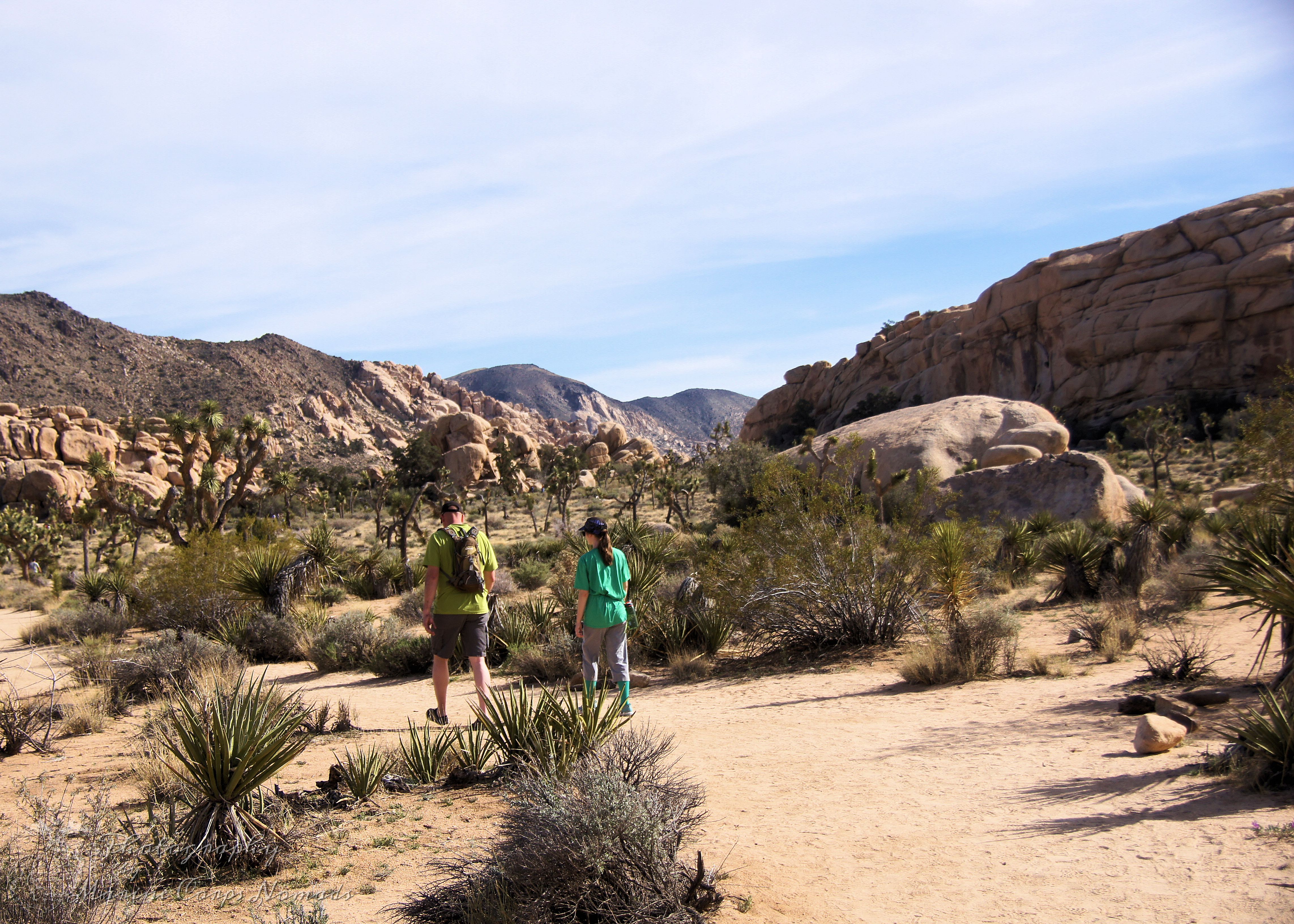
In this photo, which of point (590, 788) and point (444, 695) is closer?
point (590, 788)

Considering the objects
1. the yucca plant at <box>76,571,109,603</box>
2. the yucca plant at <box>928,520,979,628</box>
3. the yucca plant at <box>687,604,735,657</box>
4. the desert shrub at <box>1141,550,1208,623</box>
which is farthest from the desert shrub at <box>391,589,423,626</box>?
the desert shrub at <box>1141,550,1208,623</box>

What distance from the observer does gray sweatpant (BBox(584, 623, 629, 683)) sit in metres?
7.71

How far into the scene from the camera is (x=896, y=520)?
40.0 feet

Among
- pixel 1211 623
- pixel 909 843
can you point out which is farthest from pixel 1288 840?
pixel 1211 623

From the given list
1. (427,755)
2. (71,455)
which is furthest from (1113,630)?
(71,455)

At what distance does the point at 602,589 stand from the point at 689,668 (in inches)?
142

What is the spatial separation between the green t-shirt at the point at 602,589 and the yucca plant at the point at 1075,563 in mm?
10065

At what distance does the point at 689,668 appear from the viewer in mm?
10844

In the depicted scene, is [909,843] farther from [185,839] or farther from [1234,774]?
[185,839]

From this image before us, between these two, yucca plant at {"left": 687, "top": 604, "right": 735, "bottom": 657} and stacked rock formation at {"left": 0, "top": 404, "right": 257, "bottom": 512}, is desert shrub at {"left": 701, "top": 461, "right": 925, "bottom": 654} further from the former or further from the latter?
stacked rock formation at {"left": 0, "top": 404, "right": 257, "bottom": 512}

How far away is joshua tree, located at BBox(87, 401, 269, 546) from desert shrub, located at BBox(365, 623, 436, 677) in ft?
29.1

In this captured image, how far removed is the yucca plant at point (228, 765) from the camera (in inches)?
171

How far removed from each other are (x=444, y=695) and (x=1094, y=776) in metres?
5.22

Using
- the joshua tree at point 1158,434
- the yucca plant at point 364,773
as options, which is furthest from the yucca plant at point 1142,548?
the joshua tree at point 1158,434
